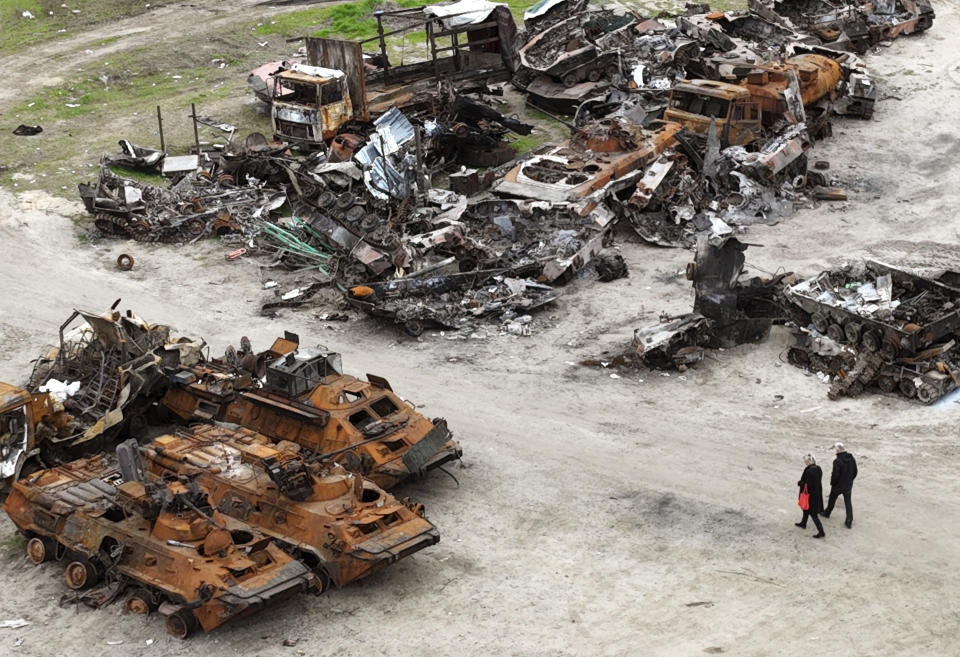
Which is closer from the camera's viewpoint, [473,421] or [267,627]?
[267,627]

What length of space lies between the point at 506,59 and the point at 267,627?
2175 centimetres

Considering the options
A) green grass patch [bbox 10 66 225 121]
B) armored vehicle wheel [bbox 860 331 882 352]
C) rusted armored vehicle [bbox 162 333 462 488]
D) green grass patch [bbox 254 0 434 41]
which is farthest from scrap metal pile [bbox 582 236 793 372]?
green grass patch [bbox 254 0 434 41]

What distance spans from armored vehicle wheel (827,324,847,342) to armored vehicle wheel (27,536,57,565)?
11.5 meters

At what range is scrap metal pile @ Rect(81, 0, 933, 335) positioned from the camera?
75.3 feet

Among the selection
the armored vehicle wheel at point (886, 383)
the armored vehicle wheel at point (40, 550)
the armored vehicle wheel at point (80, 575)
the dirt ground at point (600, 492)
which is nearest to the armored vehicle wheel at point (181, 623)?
the dirt ground at point (600, 492)

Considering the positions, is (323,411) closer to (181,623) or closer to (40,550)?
(40,550)

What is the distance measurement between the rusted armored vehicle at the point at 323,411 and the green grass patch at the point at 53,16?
2317cm

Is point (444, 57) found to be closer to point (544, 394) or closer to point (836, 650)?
point (544, 394)

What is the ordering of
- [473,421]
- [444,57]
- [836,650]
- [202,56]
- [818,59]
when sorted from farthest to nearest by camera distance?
[202,56]
[444,57]
[818,59]
[473,421]
[836,650]

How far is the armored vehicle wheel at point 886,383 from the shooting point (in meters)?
18.9

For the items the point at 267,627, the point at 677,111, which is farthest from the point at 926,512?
the point at 677,111

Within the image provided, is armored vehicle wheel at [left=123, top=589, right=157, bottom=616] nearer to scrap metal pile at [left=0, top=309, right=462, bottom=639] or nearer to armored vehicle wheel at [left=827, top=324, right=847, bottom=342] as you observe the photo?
scrap metal pile at [left=0, top=309, right=462, bottom=639]

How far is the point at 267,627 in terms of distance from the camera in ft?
45.6

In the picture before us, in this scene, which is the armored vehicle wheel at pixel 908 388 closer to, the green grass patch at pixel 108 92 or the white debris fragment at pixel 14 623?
the white debris fragment at pixel 14 623
